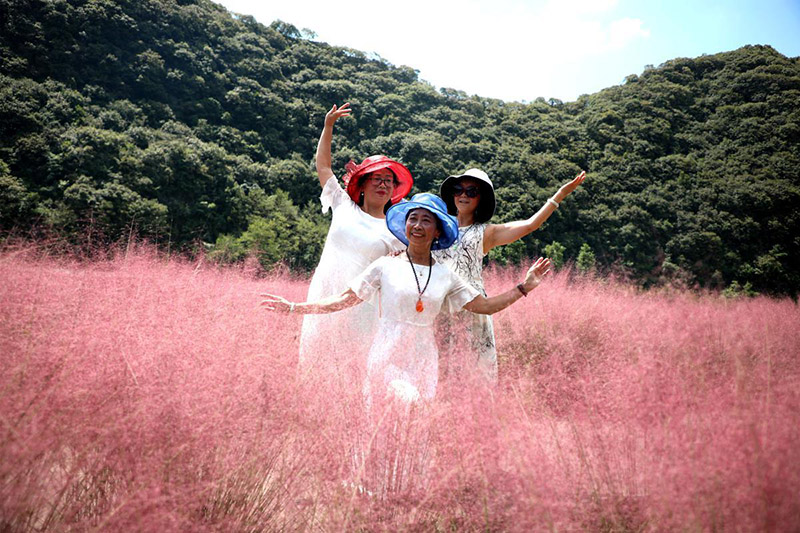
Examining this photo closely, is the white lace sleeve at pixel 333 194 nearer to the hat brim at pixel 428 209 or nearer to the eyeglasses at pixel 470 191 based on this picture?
the hat brim at pixel 428 209

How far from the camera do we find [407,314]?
2.25m

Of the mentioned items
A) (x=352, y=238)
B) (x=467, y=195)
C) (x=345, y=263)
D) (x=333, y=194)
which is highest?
(x=467, y=195)

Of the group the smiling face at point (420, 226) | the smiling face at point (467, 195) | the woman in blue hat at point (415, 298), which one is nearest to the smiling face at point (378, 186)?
the smiling face at point (467, 195)

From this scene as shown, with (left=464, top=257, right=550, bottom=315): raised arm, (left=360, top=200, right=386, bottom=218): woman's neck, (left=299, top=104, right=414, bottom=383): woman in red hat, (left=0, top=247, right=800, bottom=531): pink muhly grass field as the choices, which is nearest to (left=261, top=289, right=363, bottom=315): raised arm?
(left=299, top=104, right=414, bottom=383): woman in red hat

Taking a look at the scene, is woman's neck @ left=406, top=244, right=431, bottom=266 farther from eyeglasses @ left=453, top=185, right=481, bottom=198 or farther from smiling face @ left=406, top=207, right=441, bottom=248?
eyeglasses @ left=453, top=185, right=481, bottom=198

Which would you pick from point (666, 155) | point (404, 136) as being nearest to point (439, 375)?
point (404, 136)

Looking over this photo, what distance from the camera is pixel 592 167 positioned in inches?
1030

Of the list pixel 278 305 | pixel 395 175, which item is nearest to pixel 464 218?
pixel 395 175

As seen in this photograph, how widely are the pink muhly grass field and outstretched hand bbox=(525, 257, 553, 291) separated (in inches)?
16.0

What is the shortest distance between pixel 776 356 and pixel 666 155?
26.4 metres

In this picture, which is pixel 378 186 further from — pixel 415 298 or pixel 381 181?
pixel 415 298

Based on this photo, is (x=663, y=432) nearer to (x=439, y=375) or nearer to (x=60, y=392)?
(x=439, y=375)

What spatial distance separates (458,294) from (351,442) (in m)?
0.99

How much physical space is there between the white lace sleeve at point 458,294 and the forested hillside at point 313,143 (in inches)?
565
